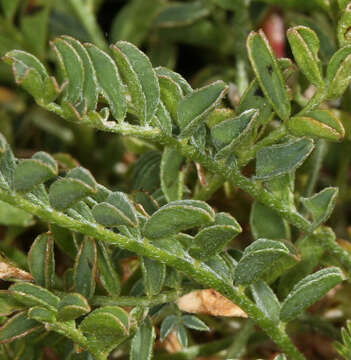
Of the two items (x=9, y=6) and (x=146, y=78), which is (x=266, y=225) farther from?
(x=9, y=6)

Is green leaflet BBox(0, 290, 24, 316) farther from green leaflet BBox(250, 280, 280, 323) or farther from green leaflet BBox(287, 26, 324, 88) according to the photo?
green leaflet BBox(287, 26, 324, 88)

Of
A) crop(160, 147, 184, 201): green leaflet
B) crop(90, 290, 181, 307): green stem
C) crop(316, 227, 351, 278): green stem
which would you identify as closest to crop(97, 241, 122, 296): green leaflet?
crop(90, 290, 181, 307): green stem

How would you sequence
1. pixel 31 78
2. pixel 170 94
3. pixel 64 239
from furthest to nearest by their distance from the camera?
pixel 64 239, pixel 170 94, pixel 31 78

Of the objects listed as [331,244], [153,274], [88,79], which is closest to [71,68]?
[88,79]

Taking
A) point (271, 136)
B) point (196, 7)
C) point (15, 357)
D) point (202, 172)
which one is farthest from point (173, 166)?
point (196, 7)

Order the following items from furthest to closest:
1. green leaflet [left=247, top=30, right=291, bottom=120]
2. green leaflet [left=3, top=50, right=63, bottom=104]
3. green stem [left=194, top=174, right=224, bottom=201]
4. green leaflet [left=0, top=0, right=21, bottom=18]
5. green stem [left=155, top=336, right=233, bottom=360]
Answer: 1. green leaflet [left=0, top=0, right=21, bottom=18]
2. green stem [left=155, top=336, right=233, bottom=360]
3. green stem [left=194, top=174, right=224, bottom=201]
4. green leaflet [left=247, top=30, right=291, bottom=120]
5. green leaflet [left=3, top=50, right=63, bottom=104]

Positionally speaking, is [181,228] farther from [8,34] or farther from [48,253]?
[8,34]
